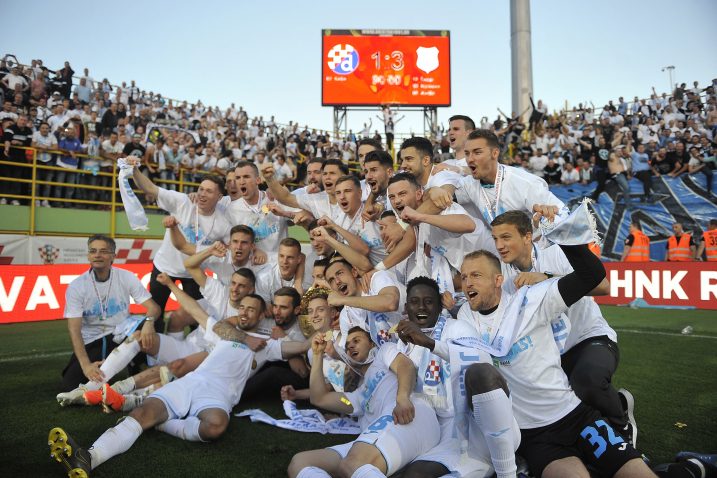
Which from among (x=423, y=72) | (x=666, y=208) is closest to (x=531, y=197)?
(x=666, y=208)

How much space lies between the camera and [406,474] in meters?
3.22

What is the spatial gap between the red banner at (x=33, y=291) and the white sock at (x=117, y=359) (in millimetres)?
6412

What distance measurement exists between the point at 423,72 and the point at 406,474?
2827 cm

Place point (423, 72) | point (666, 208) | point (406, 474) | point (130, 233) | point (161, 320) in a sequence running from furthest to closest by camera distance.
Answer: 1. point (423, 72)
2. point (666, 208)
3. point (130, 233)
4. point (161, 320)
5. point (406, 474)

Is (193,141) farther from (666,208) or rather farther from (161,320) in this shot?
(666,208)

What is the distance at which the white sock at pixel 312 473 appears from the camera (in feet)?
10.2

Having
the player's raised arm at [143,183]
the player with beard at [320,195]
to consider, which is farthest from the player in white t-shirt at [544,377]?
the player's raised arm at [143,183]

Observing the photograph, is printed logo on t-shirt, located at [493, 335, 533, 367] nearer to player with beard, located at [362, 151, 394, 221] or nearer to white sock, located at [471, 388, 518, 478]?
white sock, located at [471, 388, 518, 478]

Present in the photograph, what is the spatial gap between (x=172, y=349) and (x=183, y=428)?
5.93ft

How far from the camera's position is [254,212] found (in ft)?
22.6

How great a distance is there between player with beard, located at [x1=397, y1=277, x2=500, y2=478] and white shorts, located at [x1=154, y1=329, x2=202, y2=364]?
9.67 ft

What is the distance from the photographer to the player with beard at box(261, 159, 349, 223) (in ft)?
20.3

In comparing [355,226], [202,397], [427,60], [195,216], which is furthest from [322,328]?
[427,60]

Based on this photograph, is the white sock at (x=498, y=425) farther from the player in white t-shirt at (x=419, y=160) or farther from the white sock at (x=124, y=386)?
the white sock at (x=124, y=386)
